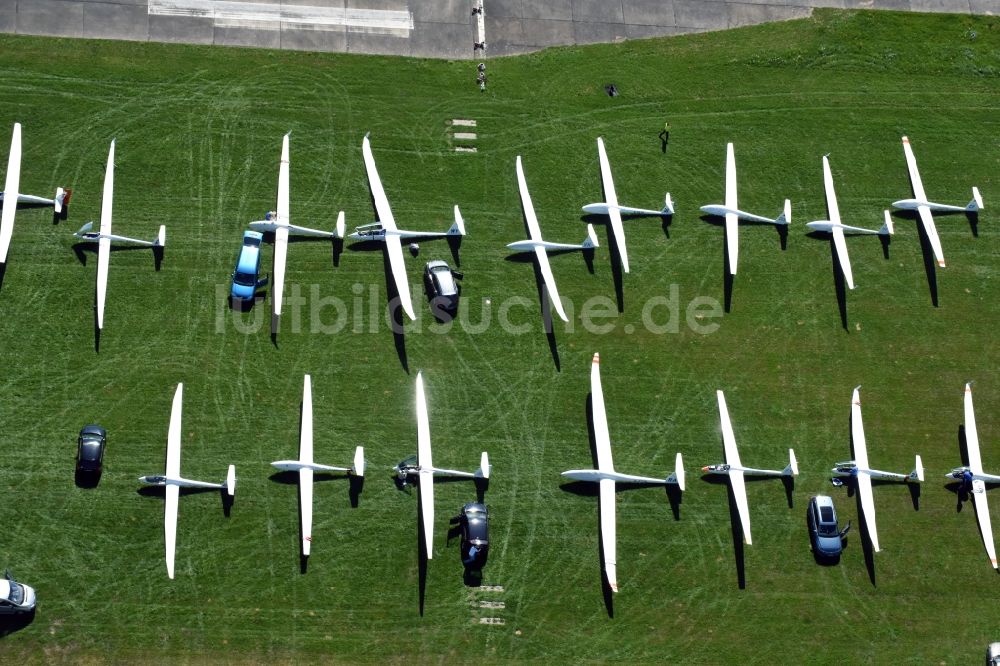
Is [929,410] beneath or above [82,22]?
beneath

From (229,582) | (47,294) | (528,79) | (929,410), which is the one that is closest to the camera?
(229,582)

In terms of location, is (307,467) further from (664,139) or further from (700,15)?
(700,15)

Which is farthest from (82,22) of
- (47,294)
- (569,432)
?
(569,432)

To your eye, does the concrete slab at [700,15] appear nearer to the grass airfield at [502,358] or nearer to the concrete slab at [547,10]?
the grass airfield at [502,358]

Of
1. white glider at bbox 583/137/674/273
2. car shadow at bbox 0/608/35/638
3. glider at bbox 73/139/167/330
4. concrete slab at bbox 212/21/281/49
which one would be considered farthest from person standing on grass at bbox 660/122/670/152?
car shadow at bbox 0/608/35/638

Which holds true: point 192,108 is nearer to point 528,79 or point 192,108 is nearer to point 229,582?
point 528,79

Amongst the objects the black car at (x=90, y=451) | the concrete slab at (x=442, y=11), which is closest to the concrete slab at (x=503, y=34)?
the concrete slab at (x=442, y=11)

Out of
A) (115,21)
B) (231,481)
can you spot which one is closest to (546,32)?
(115,21)
